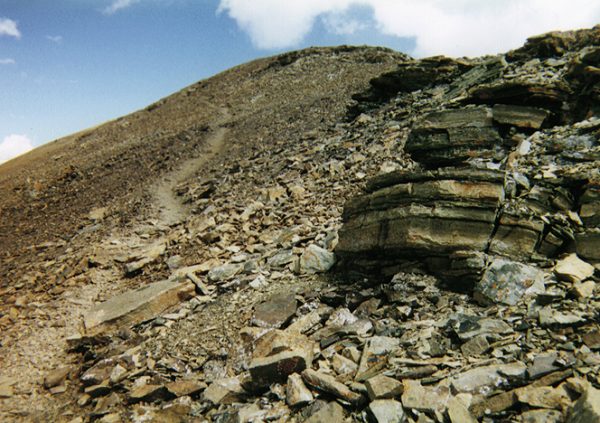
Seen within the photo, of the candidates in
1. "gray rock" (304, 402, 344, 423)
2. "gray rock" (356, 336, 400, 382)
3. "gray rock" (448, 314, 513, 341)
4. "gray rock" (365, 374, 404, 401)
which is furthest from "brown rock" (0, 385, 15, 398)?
"gray rock" (448, 314, 513, 341)

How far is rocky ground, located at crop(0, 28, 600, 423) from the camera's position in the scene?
482 centimetres

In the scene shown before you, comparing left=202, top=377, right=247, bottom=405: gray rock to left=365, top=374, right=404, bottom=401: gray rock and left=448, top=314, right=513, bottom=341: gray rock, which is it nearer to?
left=365, top=374, right=404, bottom=401: gray rock

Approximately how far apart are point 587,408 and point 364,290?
15.2 feet

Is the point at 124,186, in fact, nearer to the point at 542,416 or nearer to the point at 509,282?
the point at 509,282

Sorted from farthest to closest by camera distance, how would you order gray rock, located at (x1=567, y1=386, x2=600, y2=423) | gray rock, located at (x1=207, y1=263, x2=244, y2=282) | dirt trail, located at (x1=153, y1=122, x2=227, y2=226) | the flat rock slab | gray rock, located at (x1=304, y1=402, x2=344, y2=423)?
dirt trail, located at (x1=153, y1=122, x2=227, y2=226), gray rock, located at (x1=207, y1=263, x2=244, y2=282), the flat rock slab, gray rock, located at (x1=304, y1=402, x2=344, y2=423), gray rock, located at (x1=567, y1=386, x2=600, y2=423)

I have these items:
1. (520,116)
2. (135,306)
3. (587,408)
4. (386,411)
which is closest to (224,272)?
(135,306)

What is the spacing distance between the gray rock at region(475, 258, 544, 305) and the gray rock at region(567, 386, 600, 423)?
262cm

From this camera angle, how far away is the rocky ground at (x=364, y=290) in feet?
15.8

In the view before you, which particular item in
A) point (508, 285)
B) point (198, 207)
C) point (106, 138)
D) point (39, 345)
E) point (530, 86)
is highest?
point (106, 138)

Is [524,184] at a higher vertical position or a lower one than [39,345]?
higher

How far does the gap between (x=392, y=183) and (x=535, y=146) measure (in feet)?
14.1

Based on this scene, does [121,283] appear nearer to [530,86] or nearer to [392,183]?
[392,183]

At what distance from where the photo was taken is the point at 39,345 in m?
9.48

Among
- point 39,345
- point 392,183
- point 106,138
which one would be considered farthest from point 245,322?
point 106,138
